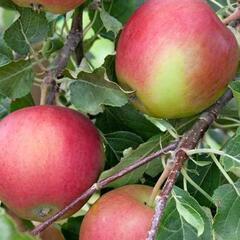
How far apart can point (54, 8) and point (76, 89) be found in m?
0.11

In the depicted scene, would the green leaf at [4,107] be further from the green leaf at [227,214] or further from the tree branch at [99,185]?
the green leaf at [227,214]

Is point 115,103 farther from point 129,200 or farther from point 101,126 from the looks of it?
point 101,126

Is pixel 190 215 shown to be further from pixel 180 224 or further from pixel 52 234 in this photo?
pixel 52 234

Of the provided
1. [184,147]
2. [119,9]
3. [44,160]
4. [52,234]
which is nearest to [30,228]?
[52,234]

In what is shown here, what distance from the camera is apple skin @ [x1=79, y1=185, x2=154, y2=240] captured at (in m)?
0.90

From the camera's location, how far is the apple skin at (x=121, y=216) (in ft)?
2.94

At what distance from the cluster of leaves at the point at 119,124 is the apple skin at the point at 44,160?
0.12 feet

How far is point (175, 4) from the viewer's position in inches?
37.8

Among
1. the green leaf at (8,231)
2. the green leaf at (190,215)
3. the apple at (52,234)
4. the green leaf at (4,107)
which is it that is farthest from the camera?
the green leaf at (4,107)

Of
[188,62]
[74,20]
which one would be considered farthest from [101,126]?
[188,62]

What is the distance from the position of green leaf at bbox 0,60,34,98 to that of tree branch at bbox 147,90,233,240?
0.24 meters

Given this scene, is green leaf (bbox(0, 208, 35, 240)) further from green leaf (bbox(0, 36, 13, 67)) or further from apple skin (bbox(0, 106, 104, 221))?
green leaf (bbox(0, 36, 13, 67))

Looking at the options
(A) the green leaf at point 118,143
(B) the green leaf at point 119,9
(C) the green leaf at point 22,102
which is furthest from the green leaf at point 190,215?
(B) the green leaf at point 119,9

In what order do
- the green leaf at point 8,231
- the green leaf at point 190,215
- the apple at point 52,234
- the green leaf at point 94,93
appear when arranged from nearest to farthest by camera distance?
the green leaf at point 8,231, the green leaf at point 190,215, the green leaf at point 94,93, the apple at point 52,234
